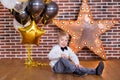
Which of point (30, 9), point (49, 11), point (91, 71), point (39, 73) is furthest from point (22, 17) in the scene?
point (91, 71)

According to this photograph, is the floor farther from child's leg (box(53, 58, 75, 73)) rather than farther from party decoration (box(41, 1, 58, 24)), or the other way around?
party decoration (box(41, 1, 58, 24))

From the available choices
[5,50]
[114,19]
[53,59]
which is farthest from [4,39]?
[114,19]

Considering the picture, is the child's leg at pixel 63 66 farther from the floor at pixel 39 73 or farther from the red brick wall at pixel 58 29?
the red brick wall at pixel 58 29

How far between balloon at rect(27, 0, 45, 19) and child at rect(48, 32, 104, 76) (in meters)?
0.43

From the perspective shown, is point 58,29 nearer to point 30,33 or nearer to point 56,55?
point 30,33

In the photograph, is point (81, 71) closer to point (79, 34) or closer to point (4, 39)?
point (79, 34)

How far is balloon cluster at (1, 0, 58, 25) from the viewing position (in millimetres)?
3544

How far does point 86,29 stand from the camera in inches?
185

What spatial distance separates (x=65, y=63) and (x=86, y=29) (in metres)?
1.43

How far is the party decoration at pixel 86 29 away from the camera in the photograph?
4660 mm

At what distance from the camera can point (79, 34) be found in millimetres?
4664

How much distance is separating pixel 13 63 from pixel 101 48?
1.46m

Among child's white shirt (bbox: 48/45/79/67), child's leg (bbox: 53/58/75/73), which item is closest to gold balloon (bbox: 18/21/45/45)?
child's white shirt (bbox: 48/45/79/67)

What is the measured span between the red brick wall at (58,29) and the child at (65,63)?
1.25m
